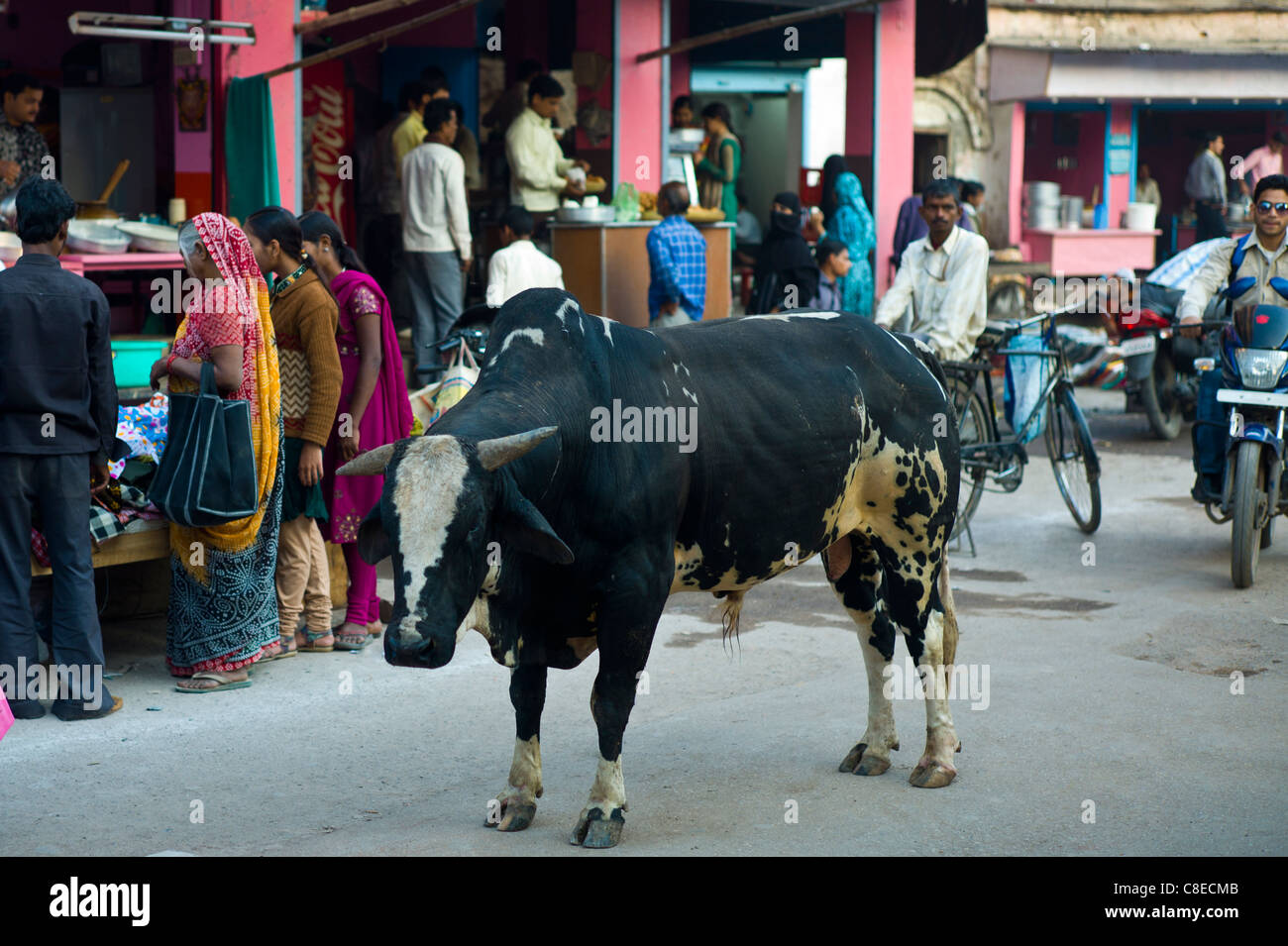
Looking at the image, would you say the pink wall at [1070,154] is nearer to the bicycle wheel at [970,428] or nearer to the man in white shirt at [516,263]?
the man in white shirt at [516,263]

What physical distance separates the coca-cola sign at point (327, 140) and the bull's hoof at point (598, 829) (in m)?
9.66

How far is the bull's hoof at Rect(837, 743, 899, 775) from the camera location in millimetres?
5371

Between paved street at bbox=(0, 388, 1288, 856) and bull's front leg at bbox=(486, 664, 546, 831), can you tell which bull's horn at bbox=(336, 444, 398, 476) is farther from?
paved street at bbox=(0, 388, 1288, 856)

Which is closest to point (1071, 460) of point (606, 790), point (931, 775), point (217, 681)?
point (931, 775)

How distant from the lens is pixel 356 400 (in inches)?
268

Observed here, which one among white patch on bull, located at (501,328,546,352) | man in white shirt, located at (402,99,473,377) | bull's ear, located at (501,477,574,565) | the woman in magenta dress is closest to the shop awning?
man in white shirt, located at (402,99,473,377)

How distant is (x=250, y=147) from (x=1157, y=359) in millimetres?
8155

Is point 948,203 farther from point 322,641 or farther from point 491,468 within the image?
point 491,468

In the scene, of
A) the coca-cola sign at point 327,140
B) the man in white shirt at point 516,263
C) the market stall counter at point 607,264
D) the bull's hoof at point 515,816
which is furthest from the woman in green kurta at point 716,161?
the bull's hoof at point 515,816

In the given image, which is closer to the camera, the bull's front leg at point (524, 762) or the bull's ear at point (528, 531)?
the bull's ear at point (528, 531)

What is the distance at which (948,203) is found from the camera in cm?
861

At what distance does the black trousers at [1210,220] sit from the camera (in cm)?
2238

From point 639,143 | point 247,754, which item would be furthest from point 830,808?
point 639,143

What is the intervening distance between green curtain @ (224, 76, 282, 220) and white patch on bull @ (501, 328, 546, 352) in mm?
5201
